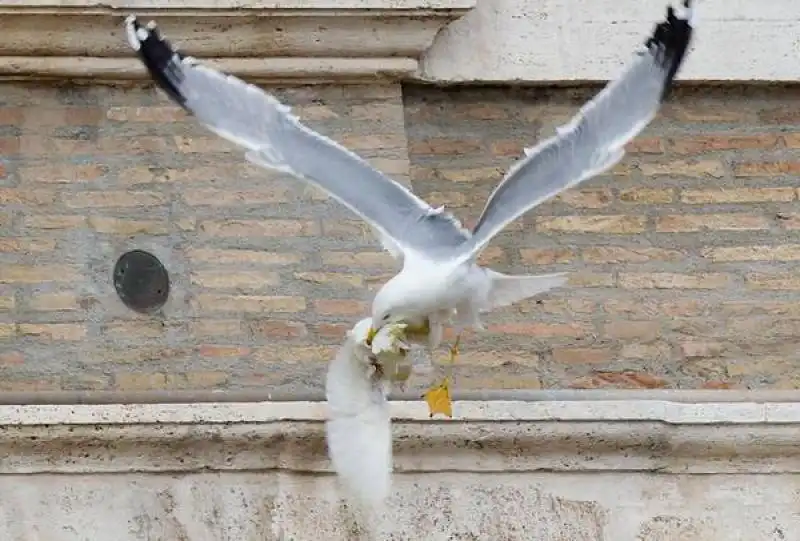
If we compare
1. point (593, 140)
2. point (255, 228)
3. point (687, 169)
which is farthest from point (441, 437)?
point (687, 169)

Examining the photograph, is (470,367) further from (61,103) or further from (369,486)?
(61,103)

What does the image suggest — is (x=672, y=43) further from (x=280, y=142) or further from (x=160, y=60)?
(x=160, y=60)

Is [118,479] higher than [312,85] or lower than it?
lower

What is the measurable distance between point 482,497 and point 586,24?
3.33 feet

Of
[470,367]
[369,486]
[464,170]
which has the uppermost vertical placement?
[464,170]

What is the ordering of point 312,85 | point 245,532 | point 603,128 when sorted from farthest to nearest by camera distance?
point 312,85 → point 245,532 → point 603,128

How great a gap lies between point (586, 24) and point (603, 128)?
0.91 metres

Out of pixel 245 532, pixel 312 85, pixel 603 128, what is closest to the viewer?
pixel 603 128

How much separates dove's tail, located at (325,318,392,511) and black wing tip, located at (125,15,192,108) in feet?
1.75

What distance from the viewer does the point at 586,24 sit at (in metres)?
5.86

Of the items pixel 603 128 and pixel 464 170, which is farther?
pixel 464 170

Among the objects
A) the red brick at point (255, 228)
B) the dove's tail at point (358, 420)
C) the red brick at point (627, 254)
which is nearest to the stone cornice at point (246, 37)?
the red brick at point (255, 228)

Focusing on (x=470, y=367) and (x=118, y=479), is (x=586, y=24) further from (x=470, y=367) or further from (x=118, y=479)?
(x=118, y=479)

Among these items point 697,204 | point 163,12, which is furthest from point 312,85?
point 697,204
